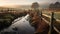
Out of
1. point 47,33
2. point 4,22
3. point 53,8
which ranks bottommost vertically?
point 47,33

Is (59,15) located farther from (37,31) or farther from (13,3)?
(13,3)

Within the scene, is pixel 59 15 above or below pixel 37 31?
above

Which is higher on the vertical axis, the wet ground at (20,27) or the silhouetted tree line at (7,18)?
the silhouetted tree line at (7,18)

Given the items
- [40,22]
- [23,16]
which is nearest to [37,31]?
[40,22]

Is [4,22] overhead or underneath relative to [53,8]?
underneath

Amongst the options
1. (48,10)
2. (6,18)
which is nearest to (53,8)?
(48,10)

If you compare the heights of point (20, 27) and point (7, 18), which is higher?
point (7, 18)

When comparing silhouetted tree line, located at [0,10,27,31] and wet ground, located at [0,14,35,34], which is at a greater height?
silhouetted tree line, located at [0,10,27,31]

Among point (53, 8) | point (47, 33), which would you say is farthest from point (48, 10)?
point (47, 33)

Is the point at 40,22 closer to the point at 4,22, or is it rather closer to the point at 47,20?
the point at 47,20
